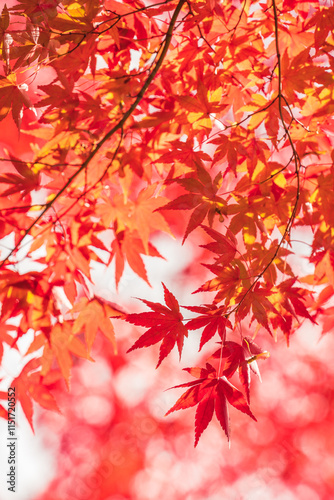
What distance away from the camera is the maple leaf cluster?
3.28ft

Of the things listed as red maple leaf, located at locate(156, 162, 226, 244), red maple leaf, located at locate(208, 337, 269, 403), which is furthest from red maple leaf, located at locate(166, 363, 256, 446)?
red maple leaf, located at locate(156, 162, 226, 244)

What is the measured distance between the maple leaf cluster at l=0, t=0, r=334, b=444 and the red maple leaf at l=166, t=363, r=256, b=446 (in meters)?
0.08

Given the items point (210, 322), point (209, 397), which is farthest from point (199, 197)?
point (209, 397)

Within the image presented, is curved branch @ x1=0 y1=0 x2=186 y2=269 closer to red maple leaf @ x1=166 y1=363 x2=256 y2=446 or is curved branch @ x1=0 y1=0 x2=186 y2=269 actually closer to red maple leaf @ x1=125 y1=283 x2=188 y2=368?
red maple leaf @ x1=125 y1=283 x2=188 y2=368

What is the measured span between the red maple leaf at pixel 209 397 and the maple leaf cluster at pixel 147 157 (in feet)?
0.25

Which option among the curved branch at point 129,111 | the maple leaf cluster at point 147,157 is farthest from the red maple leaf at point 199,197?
the curved branch at point 129,111

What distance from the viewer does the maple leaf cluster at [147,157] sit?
1.00 m

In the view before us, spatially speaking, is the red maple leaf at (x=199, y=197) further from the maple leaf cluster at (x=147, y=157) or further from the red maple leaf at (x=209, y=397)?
the red maple leaf at (x=209, y=397)

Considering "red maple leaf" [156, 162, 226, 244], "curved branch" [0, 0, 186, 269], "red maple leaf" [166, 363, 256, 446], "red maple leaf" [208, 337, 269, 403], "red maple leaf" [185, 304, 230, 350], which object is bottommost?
"red maple leaf" [166, 363, 256, 446]

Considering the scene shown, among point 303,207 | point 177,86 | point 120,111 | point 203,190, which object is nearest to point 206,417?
point 203,190

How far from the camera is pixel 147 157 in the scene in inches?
46.5

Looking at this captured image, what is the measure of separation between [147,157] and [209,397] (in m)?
0.65

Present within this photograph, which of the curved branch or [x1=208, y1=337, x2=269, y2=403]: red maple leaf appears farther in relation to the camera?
the curved branch

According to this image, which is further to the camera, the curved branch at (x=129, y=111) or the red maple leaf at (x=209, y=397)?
the curved branch at (x=129, y=111)
